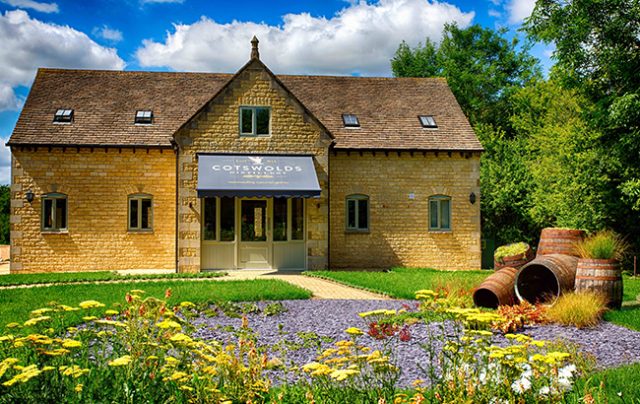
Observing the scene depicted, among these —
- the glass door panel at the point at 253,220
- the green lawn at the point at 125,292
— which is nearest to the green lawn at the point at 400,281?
the green lawn at the point at 125,292

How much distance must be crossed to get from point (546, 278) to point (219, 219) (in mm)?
11491

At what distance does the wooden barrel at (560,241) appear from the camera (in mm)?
13164

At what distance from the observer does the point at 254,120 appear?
20.9 metres

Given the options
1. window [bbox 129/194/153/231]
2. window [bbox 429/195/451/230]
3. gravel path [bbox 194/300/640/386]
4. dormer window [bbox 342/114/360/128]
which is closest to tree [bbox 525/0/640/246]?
window [bbox 429/195/451/230]

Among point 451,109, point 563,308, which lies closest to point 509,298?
point 563,308

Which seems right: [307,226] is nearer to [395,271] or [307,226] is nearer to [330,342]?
[395,271]

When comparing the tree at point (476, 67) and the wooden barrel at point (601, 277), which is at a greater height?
the tree at point (476, 67)

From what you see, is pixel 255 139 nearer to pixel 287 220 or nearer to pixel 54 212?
pixel 287 220

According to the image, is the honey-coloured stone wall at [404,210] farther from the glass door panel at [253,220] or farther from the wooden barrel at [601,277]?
the wooden barrel at [601,277]

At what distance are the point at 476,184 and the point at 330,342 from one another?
15979 mm

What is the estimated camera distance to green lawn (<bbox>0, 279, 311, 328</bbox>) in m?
12.1

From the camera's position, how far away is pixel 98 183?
22.0 metres

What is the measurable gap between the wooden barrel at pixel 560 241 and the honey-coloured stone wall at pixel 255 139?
8.94 m

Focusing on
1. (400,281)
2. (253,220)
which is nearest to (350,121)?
(253,220)
